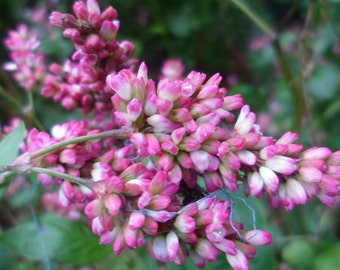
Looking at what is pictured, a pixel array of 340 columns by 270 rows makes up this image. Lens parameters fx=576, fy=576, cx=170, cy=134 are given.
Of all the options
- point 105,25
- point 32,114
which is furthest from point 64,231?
point 105,25

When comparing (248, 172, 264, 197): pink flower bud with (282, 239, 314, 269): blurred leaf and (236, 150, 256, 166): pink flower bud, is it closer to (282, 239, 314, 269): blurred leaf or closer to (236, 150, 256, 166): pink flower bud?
(236, 150, 256, 166): pink flower bud

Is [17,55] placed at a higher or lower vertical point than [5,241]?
higher

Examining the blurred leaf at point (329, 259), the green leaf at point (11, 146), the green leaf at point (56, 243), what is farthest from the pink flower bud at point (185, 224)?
the blurred leaf at point (329, 259)

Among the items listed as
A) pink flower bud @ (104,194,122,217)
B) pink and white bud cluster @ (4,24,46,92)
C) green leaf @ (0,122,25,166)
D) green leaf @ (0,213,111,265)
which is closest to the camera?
pink flower bud @ (104,194,122,217)

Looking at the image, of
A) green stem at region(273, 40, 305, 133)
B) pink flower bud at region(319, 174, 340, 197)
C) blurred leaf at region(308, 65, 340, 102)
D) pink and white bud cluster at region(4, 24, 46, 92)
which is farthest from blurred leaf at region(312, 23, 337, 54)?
pink flower bud at region(319, 174, 340, 197)

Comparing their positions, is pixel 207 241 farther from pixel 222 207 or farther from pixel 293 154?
pixel 293 154

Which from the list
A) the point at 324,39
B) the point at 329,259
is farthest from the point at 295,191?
the point at 324,39
